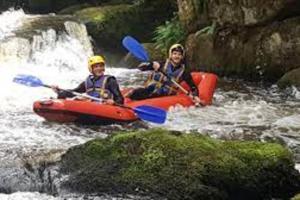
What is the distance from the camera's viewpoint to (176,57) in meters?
9.66

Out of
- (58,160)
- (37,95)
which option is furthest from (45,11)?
(58,160)

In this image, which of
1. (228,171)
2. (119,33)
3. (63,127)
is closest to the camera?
(228,171)

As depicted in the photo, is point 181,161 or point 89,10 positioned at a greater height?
point 89,10

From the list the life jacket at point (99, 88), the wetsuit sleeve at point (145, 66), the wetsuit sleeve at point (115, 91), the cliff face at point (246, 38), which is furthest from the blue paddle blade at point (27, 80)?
the cliff face at point (246, 38)

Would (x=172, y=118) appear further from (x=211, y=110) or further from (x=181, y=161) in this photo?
(x=181, y=161)

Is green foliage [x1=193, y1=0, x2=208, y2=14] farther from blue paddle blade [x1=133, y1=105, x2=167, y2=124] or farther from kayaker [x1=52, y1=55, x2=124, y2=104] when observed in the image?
blue paddle blade [x1=133, y1=105, x2=167, y2=124]

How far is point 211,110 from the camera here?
982cm

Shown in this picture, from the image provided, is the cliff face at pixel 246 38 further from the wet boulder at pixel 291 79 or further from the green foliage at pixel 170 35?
the green foliage at pixel 170 35

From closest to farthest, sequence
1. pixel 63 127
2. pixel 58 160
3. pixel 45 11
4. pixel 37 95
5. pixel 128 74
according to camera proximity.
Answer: pixel 58 160 < pixel 63 127 < pixel 37 95 < pixel 128 74 < pixel 45 11

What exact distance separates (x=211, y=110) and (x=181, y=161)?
13.9 feet

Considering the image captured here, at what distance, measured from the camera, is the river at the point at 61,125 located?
19.6ft

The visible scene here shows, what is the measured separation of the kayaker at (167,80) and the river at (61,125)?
0.44 metres

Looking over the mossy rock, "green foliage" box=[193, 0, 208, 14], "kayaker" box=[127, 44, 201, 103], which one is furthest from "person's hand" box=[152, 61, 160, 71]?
"green foliage" box=[193, 0, 208, 14]

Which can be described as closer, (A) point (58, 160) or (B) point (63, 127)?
(A) point (58, 160)
